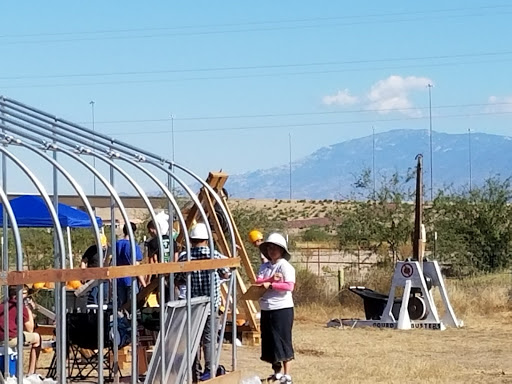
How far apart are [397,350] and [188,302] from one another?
6.59 meters

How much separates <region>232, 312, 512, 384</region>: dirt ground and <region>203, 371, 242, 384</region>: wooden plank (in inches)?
29.5

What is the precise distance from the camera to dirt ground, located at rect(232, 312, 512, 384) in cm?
1347

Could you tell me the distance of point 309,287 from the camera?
22.6 m

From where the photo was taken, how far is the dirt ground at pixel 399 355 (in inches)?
530

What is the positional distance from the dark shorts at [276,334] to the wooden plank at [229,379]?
1.44ft

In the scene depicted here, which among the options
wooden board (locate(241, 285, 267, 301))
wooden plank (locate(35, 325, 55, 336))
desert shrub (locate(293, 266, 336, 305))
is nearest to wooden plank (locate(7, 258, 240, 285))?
wooden board (locate(241, 285, 267, 301))

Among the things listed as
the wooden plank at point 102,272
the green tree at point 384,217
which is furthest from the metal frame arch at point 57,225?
the green tree at point 384,217

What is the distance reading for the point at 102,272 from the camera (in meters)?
→ 9.25

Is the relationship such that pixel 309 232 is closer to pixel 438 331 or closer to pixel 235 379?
pixel 438 331

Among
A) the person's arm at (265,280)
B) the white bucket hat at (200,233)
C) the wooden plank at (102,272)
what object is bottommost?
the person's arm at (265,280)

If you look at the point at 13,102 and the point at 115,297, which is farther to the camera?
the point at 13,102

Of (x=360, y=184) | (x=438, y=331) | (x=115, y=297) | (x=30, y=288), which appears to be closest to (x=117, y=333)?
(x=115, y=297)

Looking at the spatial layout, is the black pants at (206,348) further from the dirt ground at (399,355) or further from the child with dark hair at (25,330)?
the child with dark hair at (25,330)

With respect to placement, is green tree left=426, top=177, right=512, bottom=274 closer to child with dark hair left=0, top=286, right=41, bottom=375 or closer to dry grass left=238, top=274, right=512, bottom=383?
dry grass left=238, top=274, right=512, bottom=383
